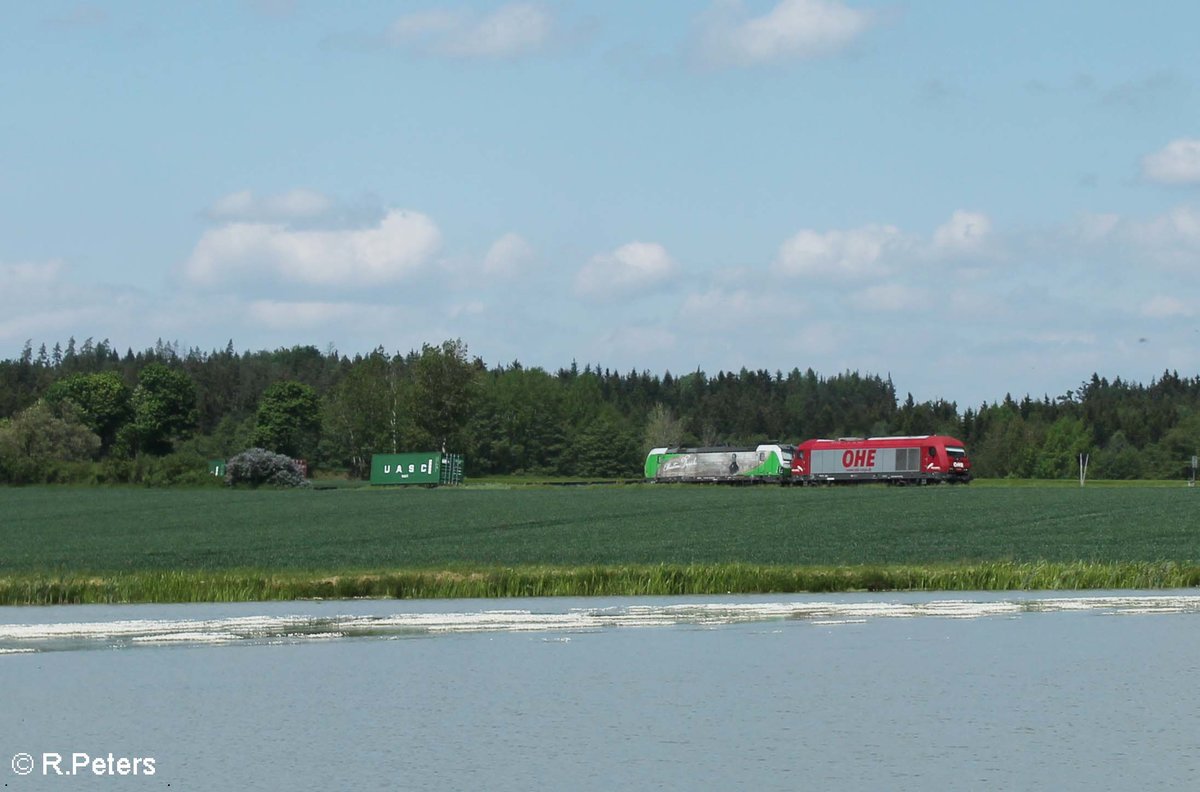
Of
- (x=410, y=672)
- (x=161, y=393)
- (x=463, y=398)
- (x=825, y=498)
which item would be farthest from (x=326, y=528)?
(x=161, y=393)

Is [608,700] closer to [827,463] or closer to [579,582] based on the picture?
[579,582]

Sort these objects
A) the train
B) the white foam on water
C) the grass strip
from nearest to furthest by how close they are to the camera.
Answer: the white foam on water → the grass strip → the train

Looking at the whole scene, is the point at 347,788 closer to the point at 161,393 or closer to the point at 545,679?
the point at 545,679

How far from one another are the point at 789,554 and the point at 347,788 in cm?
2720

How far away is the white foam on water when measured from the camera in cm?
2148

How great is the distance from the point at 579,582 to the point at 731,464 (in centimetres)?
8668

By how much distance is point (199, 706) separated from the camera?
15773 mm

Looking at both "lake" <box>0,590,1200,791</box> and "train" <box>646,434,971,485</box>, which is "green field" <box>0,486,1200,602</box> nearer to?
"lake" <box>0,590,1200,791</box>

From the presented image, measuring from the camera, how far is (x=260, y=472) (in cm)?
11862

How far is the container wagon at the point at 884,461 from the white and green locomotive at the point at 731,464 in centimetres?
319

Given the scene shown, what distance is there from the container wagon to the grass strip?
7053cm

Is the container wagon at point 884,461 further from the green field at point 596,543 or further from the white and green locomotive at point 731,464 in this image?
the green field at point 596,543

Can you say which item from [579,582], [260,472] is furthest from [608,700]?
[260,472]

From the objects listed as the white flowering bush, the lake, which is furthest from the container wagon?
the lake
